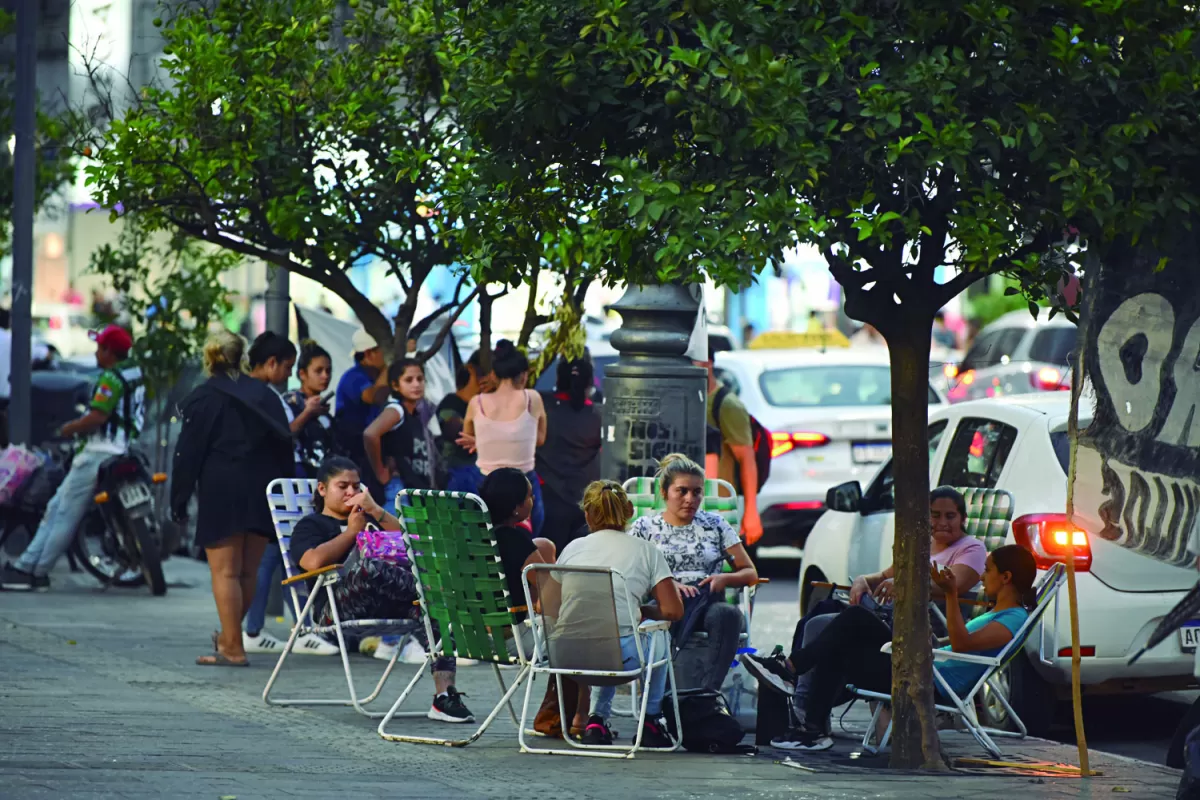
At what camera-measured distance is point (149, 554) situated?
1525cm

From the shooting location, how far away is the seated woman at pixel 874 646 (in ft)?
29.0

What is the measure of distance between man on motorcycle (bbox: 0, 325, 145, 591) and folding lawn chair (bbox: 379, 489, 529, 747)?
6.11 m

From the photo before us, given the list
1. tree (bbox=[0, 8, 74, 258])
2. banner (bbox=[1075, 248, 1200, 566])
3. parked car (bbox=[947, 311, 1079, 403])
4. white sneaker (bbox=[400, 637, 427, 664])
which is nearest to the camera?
banner (bbox=[1075, 248, 1200, 566])

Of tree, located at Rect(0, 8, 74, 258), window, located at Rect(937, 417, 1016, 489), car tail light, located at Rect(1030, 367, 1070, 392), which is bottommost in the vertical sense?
window, located at Rect(937, 417, 1016, 489)

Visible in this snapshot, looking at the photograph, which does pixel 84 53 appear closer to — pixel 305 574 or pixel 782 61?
pixel 305 574

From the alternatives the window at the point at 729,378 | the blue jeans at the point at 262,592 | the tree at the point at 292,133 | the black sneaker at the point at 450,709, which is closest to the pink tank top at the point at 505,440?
the tree at the point at 292,133

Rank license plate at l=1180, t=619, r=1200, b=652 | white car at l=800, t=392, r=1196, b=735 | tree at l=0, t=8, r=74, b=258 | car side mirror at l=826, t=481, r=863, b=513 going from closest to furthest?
→ license plate at l=1180, t=619, r=1200, b=652 → white car at l=800, t=392, r=1196, b=735 → car side mirror at l=826, t=481, r=863, b=513 → tree at l=0, t=8, r=74, b=258

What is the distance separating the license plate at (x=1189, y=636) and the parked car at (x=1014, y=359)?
15504mm

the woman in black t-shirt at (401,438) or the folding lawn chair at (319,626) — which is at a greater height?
the woman in black t-shirt at (401,438)

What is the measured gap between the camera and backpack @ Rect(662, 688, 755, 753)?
8.81 meters

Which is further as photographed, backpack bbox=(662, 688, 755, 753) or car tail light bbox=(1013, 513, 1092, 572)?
car tail light bbox=(1013, 513, 1092, 572)

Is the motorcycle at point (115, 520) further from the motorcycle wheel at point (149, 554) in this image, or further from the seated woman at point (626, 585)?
the seated woman at point (626, 585)

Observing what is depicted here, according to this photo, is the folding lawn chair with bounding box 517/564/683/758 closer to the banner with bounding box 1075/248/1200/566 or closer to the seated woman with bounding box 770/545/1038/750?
the seated woman with bounding box 770/545/1038/750

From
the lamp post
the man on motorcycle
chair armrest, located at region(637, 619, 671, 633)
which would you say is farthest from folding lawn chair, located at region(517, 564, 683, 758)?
the man on motorcycle
